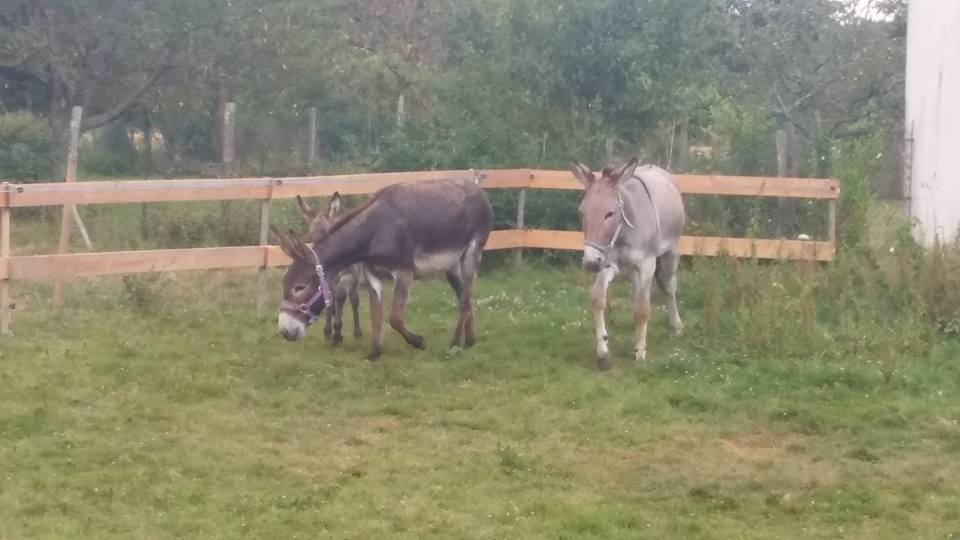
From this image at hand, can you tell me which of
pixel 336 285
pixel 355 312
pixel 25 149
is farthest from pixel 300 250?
pixel 25 149

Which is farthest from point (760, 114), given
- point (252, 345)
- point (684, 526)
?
point (684, 526)

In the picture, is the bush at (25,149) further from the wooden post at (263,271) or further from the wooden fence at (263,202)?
the wooden post at (263,271)

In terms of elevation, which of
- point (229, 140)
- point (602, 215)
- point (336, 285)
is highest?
point (229, 140)

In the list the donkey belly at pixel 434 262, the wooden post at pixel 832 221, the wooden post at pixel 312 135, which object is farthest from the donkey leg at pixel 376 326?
the wooden post at pixel 312 135

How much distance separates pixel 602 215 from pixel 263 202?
148 inches

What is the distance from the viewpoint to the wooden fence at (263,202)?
30.7ft

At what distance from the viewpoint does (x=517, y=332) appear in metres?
10.0

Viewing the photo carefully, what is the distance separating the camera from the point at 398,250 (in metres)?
9.09

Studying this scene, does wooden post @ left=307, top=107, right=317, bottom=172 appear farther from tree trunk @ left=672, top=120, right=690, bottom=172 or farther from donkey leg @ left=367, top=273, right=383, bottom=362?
donkey leg @ left=367, top=273, right=383, bottom=362

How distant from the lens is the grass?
5.85 m

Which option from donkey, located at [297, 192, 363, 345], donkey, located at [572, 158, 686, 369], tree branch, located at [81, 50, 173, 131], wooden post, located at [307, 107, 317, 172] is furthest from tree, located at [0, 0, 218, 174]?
donkey, located at [572, 158, 686, 369]

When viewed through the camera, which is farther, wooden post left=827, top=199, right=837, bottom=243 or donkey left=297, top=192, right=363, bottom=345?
wooden post left=827, top=199, right=837, bottom=243

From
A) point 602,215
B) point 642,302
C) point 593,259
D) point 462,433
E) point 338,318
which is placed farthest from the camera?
point 338,318

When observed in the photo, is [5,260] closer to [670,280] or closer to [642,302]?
[642,302]
